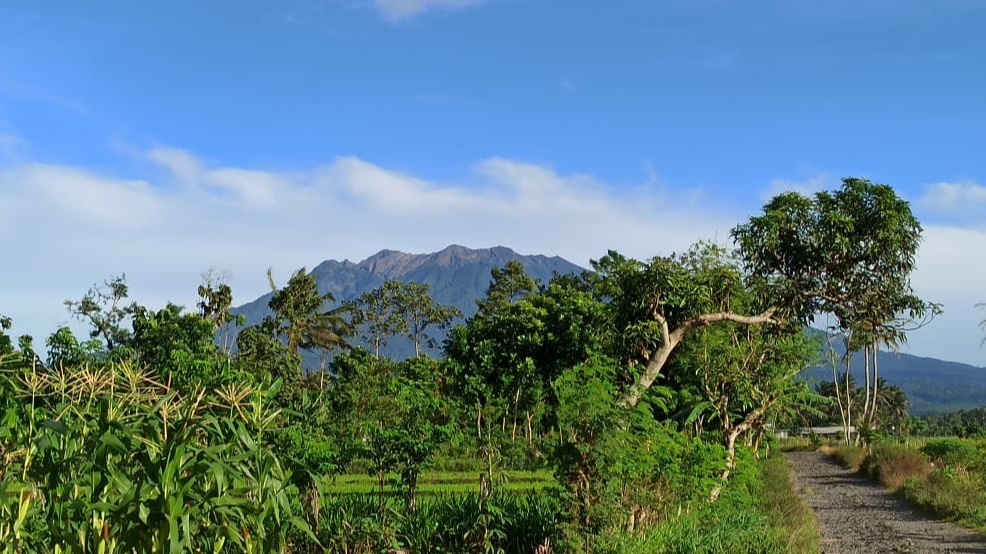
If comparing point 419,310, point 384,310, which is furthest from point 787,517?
point 384,310

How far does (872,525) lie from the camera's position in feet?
43.7

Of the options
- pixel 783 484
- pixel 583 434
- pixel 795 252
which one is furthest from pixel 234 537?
pixel 783 484

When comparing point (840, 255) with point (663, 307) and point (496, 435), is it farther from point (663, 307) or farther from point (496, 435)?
point (496, 435)

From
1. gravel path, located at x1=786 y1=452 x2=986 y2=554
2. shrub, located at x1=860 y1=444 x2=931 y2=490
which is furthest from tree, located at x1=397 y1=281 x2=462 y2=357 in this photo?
gravel path, located at x1=786 y1=452 x2=986 y2=554

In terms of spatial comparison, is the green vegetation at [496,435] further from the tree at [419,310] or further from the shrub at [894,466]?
the tree at [419,310]

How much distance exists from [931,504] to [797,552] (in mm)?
7532

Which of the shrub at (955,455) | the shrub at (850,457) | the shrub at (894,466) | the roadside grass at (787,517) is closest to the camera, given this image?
the roadside grass at (787,517)

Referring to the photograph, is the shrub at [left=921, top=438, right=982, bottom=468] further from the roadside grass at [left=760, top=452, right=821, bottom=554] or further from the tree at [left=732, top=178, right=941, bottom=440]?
the tree at [left=732, top=178, right=941, bottom=440]

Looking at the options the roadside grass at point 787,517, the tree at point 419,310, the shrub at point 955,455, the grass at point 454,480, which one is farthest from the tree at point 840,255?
the tree at point 419,310

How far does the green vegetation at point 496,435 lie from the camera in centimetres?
290

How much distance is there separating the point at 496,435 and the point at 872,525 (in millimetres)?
6504

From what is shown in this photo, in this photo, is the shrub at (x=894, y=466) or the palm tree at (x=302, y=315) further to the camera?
the palm tree at (x=302, y=315)

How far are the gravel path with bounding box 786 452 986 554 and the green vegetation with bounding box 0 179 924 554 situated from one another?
763mm

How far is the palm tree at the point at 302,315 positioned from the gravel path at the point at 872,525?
24.6 m
